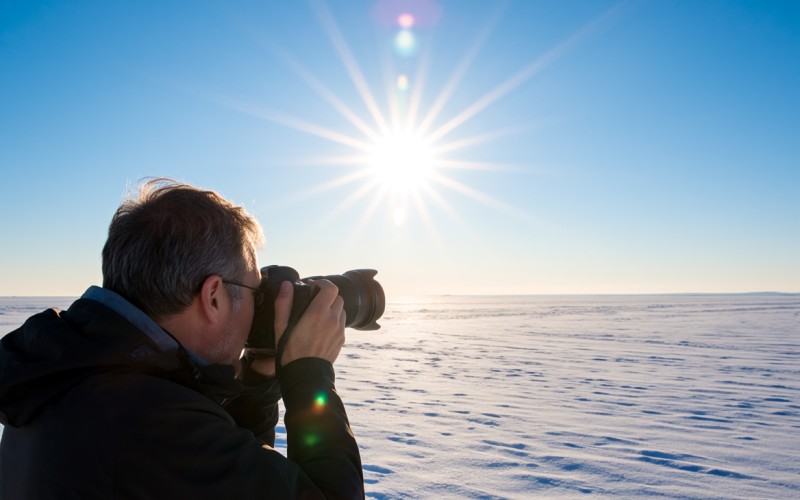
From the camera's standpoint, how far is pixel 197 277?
99 cm

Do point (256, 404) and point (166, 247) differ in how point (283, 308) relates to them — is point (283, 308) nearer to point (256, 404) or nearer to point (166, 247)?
point (166, 247)

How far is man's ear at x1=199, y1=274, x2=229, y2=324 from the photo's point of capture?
999mm

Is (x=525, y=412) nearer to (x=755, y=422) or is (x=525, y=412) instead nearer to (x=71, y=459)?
(x=755, y=422)

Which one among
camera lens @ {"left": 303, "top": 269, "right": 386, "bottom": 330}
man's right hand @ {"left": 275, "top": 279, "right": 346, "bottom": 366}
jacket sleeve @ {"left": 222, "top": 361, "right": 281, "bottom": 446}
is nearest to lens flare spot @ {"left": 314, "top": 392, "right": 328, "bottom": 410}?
man's right hand @ {"left": 275, "top": 279, "right": 346, "bottom": 366}

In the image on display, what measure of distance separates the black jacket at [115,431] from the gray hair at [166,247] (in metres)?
0.09

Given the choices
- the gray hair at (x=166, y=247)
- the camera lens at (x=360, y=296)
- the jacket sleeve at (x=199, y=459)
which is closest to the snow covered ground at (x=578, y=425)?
the camera lens at (x=360, y=296)

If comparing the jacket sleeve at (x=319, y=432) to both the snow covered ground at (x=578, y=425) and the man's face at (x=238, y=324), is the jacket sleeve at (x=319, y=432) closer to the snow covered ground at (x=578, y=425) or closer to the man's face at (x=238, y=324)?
the man's face at (x=238, y=324)

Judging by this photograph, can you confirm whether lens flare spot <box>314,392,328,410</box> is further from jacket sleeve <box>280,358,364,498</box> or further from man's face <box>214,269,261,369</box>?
man's face <box>214,269,261,369</box>

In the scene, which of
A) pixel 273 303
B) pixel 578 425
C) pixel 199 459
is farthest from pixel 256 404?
pixel 578 425

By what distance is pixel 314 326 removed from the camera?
44.2 inches

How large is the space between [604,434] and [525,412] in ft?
2.73

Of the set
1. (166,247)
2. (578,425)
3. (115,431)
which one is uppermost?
(166,247)

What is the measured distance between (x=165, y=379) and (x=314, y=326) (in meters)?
0.33

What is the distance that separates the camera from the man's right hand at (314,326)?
1097 mm
